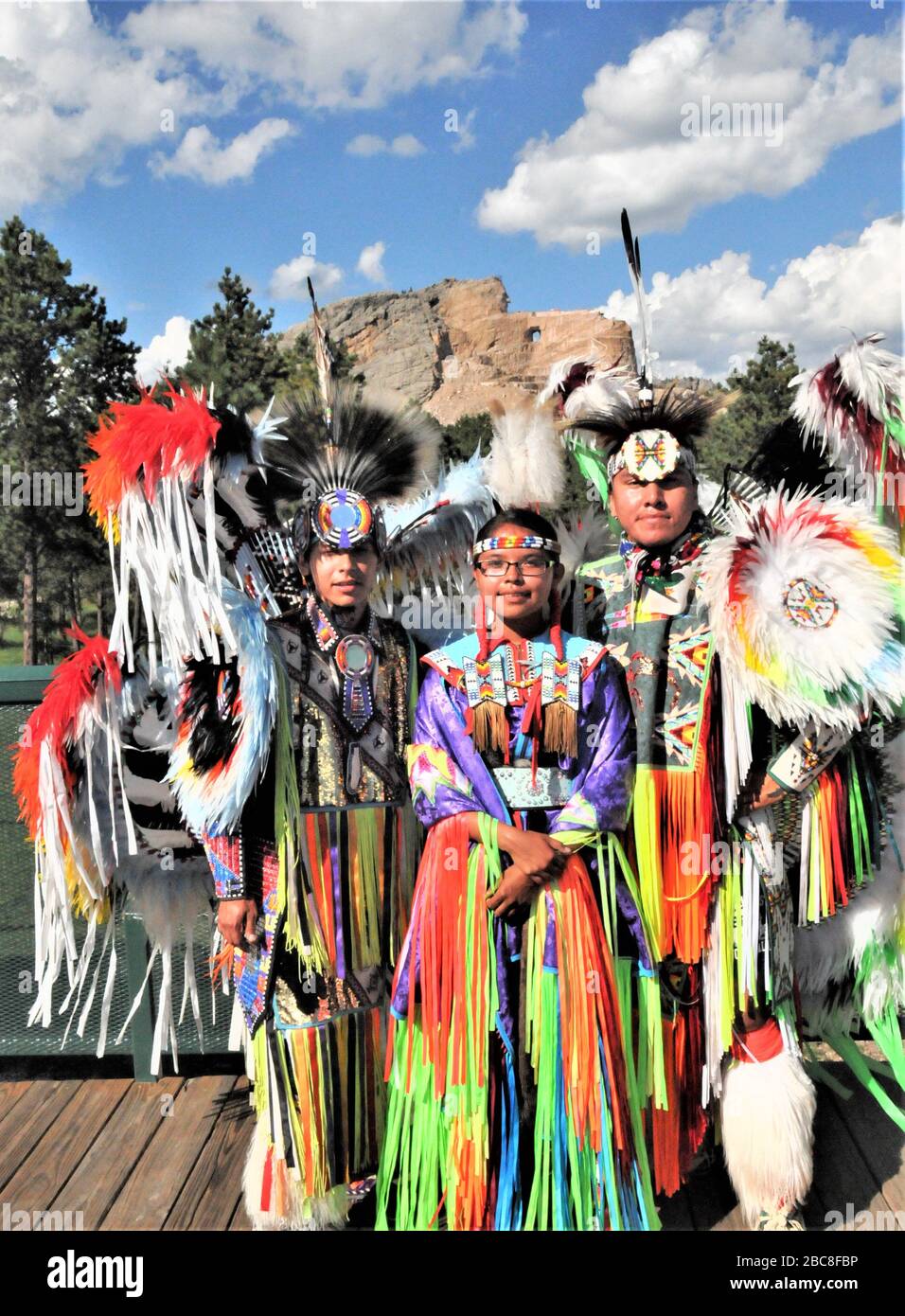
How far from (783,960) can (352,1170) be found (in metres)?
1.13

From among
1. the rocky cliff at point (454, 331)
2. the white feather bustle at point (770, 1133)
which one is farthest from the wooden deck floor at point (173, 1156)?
the rocky cliff at point (454, 331)

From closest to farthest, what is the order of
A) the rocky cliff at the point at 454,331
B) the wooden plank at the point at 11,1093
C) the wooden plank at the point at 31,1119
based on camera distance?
1. the wooden plank at the point at 31,1119
2. the wooden plank at the point at 11,1093
3. the rocky cliff at the point at 454,331

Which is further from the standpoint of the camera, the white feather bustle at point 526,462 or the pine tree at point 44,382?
the pine tree at point 44,382

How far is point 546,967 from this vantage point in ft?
6.89

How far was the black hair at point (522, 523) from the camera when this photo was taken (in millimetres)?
2105

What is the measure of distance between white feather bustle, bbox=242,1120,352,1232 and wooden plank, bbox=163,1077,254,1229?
0.40 feet

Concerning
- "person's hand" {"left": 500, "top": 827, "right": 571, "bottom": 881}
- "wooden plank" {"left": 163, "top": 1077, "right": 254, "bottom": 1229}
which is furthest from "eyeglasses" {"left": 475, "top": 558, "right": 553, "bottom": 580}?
"wooden plank" {"left": 163, "top": 1077, "right": 254, "bottom": 1229}

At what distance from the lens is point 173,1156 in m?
2.69

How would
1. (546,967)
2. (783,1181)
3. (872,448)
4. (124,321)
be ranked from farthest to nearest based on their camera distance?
(124,321) < (872,448) < (783,1181) < (546,967)

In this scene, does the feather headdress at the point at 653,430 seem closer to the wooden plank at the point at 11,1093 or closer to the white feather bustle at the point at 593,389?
the white feather bustle at the point at 593,389

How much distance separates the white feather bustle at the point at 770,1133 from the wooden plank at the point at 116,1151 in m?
1.55
